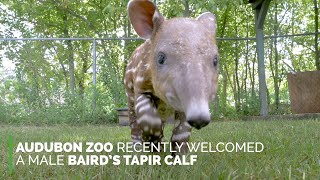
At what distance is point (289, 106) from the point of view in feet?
31.4

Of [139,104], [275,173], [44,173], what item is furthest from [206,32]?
[44,173]

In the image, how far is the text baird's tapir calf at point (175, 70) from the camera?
1.94m

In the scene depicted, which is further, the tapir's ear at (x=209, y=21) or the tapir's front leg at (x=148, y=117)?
the tapir's front leg at (x=148, y=117)

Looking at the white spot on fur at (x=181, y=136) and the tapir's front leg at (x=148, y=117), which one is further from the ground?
the tapir's front leg at (x=148, y=117)

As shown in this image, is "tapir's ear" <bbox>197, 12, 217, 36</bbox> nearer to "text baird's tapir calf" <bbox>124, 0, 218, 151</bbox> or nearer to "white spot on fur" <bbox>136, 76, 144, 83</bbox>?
"text baird's tapir calf" <bbox>124, 0, 218, 151</bbox>

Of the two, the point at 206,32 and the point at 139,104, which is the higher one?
the point at 206,32

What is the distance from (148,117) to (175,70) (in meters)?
0.65

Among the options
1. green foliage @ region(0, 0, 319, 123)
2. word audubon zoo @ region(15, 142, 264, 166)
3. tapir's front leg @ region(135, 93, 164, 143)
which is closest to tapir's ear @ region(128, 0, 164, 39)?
tapir's front leg @ region(135, 93, 164, 143)

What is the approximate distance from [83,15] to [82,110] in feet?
19.9

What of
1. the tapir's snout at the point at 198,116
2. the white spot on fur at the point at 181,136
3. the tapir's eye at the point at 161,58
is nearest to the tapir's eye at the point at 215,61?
the tapir's eye at the point at 161,58

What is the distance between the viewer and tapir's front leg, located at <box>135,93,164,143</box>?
2.67 meters

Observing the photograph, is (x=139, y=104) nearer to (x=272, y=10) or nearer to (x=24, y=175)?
(x=24, y=175)

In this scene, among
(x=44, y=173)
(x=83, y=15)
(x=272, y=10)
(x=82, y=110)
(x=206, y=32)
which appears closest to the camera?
(x=44, y=173)

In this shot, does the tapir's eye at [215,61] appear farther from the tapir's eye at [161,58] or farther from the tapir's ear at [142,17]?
the tapir's ear at [142,17]
